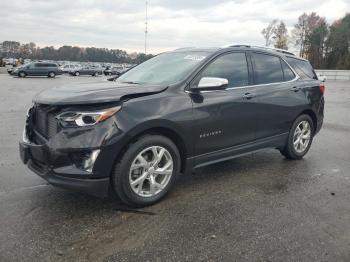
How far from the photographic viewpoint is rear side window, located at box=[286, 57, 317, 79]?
6.09m

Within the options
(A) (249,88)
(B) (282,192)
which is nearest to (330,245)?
(B) (282,192)

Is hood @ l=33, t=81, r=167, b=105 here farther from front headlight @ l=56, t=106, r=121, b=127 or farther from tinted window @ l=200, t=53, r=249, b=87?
tinted window @ l=200, t=53, r=249, b=87

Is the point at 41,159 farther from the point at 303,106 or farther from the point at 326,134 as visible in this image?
the point at 326,134

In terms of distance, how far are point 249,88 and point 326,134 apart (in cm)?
Result: 430

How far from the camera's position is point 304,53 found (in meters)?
82.4

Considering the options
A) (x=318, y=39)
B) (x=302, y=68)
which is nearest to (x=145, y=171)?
(x=302, y=68)

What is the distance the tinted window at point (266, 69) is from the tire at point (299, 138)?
83cm

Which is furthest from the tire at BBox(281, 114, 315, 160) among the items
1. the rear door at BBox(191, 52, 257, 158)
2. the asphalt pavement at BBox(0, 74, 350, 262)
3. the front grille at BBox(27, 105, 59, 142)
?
the front grille at BBox(27, 105, 59, 142)

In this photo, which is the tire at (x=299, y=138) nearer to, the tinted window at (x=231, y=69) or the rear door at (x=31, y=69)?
the tinted window at (x=231, y=69)

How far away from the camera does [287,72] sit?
5.89 m

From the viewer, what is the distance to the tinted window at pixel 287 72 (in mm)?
5840

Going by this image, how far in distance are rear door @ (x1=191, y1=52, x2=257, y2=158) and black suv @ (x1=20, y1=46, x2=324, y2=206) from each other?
13mm

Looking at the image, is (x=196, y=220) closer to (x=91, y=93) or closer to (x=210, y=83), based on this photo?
(x=210, y=83)

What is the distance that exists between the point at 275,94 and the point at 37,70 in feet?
117
